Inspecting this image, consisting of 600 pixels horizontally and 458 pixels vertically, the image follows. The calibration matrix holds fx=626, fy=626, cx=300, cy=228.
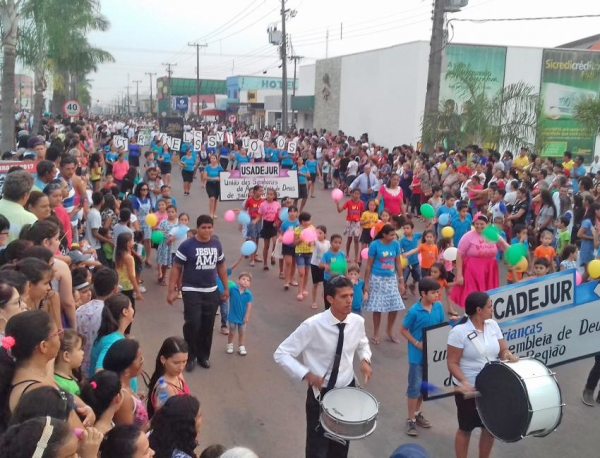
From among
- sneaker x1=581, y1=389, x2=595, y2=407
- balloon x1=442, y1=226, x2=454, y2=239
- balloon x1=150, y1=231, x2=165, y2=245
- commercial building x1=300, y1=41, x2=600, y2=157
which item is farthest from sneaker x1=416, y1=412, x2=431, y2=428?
commercial building x1=300, y1=41, x2=600, y2=157

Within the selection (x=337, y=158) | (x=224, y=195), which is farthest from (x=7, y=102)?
(x=337, y=158)

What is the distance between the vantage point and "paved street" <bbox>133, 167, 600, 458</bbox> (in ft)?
18.2

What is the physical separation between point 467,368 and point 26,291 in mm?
3313

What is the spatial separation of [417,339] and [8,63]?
16.1 m

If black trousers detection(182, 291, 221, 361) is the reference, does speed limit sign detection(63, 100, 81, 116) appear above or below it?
above

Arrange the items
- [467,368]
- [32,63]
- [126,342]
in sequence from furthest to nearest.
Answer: [32,63] → [467,368] → [126,342]

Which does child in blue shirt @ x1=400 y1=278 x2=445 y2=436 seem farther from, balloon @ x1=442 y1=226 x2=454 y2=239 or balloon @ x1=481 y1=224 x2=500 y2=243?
balloon @ x1=442 y1=226 x2=454 y2=239

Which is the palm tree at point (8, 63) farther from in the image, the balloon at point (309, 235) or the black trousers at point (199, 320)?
the black trousers at point (199, 320)

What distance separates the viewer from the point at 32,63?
27734 millimetres

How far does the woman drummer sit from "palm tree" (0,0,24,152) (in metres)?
16.1

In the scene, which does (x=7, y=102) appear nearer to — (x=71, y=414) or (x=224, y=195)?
(x=224, y=195)

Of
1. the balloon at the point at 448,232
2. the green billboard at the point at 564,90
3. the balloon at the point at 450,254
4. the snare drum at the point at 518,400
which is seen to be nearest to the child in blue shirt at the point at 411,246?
the balloon at the point at 448,232

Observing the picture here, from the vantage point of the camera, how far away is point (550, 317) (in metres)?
6.28

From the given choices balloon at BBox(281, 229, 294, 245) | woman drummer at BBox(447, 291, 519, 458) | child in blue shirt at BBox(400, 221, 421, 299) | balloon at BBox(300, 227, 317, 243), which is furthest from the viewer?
balloon at BBox(281, 229, 294, 245)
